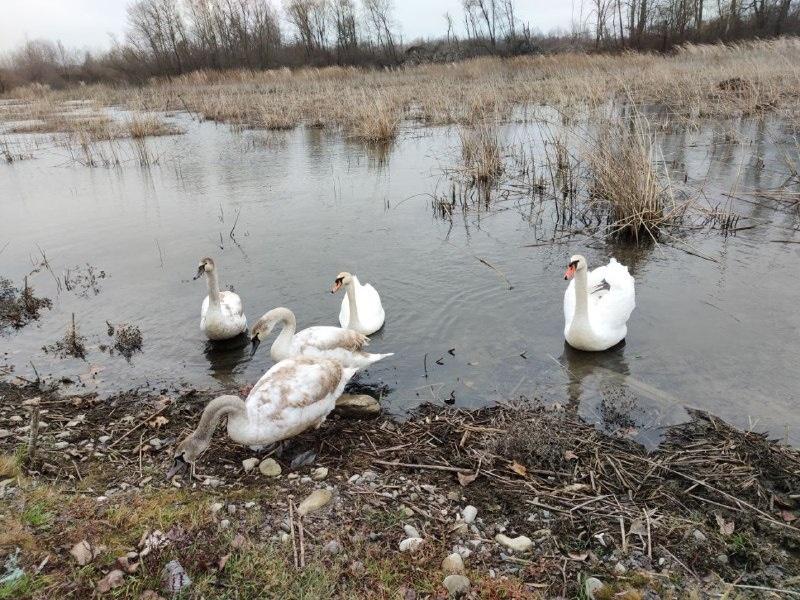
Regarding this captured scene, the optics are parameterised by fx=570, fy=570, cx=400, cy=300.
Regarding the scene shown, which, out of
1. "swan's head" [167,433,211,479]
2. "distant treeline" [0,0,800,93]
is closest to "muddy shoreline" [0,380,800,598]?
"swan's head" [167,433,211,479]

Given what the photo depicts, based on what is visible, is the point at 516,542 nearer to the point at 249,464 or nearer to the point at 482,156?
the point at 249,464

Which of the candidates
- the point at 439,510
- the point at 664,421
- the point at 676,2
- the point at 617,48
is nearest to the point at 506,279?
the point at 664,421

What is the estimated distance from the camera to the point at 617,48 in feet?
134

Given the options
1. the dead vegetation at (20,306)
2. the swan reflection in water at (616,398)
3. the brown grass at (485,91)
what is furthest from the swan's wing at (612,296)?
the dead vegetation at (20,306)

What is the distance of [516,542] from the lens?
348 cm

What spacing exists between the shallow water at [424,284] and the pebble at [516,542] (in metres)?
1.82

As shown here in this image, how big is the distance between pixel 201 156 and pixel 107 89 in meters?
28.3

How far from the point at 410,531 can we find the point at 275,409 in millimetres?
1448

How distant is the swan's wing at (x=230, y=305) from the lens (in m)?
6.74

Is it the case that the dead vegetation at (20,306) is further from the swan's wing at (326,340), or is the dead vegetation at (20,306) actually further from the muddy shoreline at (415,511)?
the swan's wing at (326,340)

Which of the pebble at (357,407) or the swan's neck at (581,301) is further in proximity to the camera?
the swan's neck at (581,301)

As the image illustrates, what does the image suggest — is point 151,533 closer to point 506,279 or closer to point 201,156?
point 506,279

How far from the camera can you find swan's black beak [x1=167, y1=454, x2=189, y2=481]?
420 centimetres

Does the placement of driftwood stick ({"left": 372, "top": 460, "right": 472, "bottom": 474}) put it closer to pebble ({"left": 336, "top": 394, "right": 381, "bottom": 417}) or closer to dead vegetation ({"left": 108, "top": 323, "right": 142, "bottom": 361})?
pebble ({"left": 336, "top": 394, "right": 381, "bottom": 417})
